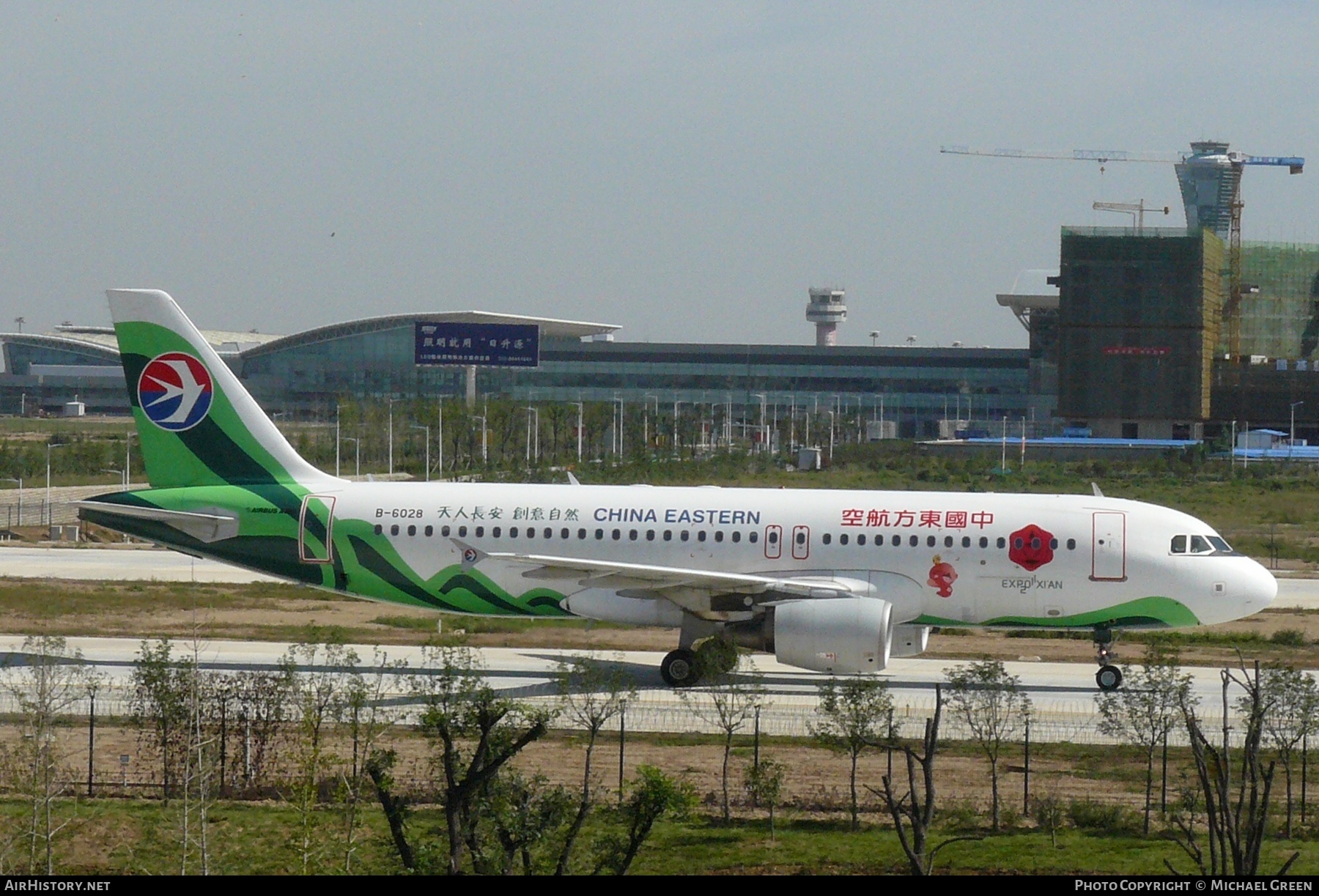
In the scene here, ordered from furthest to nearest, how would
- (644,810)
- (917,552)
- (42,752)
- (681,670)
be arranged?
(917,552) → (681,670) → (42,752) → (644,810)

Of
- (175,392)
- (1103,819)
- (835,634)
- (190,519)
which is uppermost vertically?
(175,392)

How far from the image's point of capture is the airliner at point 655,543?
3328 centimetres

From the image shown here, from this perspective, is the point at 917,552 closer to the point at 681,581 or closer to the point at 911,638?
the point at 911,638

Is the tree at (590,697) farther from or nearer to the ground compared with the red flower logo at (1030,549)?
nearer to the ground

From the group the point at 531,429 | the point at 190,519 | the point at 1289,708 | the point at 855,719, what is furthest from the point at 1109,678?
the point at 531,429

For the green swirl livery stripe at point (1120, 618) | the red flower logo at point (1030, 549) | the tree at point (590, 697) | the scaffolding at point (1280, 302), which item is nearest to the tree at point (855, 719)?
the tree at point (590, 697)

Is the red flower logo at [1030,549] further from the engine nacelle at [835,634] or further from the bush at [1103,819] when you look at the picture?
the bush at [1103,819]

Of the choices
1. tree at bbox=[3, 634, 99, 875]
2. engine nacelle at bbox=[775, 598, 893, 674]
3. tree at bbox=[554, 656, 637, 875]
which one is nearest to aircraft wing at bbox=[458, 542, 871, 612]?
engine nacelle at bbox=[775, 598, 893, 674]

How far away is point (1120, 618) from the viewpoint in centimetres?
3381

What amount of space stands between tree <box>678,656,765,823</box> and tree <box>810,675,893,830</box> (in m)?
1.45

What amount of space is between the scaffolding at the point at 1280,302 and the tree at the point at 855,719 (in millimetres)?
175482

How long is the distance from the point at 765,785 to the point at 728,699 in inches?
325

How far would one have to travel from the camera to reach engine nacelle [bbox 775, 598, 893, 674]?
3114 centimetres

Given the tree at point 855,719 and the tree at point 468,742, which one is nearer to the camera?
the tree at point 468,742
